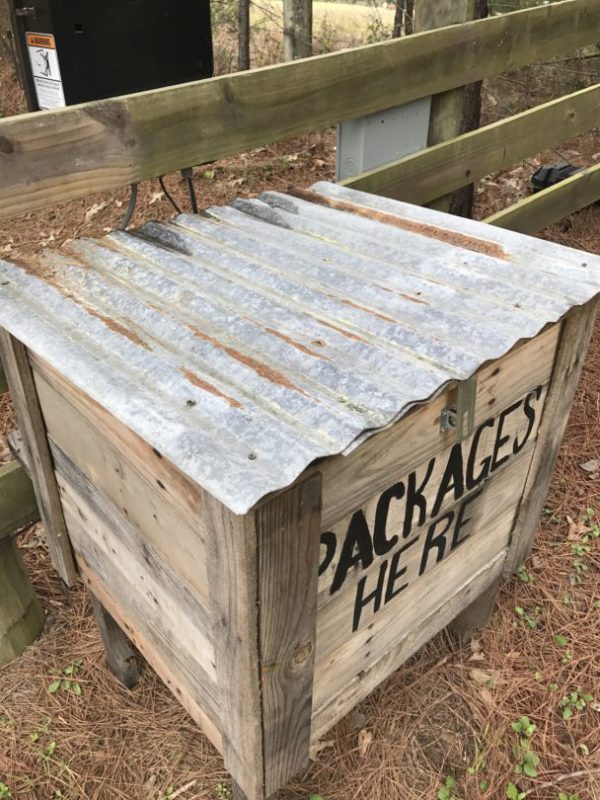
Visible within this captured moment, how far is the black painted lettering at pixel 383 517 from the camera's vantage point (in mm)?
1575

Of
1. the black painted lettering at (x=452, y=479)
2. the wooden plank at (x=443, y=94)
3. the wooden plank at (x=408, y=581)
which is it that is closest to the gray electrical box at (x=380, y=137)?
the wooden plank at (x=443, y=94)

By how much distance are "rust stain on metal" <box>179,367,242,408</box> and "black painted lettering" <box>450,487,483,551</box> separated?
94 centimetres

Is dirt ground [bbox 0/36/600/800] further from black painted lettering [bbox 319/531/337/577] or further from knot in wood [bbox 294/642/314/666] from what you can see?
black painted lettering [bbox 319/531/337/577]

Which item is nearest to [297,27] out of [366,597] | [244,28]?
[244,28]

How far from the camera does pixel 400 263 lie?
6.08 feet

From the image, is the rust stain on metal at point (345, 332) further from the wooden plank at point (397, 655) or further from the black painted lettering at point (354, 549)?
the wooden plank at point (397, 655)

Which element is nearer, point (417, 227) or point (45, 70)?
point (417, 227)

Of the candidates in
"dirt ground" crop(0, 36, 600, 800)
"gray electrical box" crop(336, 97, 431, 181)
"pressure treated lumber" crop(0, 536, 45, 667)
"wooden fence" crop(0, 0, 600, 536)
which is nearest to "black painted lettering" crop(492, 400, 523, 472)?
"dirt ground" crop(0, 36, 600, 800)

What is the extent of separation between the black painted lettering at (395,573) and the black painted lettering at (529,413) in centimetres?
49

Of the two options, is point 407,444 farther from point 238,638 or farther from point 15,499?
point 15,499

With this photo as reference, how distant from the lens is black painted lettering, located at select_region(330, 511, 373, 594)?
5.03ft

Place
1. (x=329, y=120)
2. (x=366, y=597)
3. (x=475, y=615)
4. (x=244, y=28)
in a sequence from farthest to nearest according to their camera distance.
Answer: (x=244, y=28), (x=475, y=615), (x=329, y=120), (x=366, y=597)

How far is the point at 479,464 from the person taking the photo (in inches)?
74.9

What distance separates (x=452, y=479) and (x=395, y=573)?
29 cm
